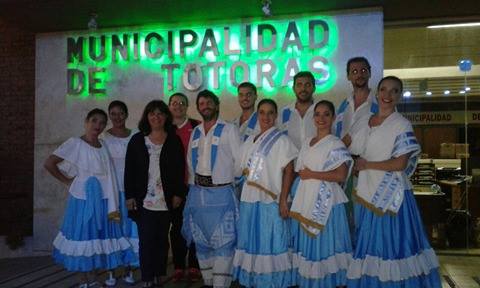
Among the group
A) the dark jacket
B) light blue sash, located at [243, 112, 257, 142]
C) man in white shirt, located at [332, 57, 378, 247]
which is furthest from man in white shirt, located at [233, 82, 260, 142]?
man in white shirt, located at [332, 57, 378, 247]

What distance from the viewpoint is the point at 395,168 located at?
14.1 feet

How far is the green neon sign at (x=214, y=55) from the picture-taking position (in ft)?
22.8

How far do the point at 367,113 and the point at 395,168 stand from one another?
75 cm

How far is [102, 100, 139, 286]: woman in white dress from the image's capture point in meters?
5.61

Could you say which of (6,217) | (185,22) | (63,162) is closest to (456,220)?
(185,22)

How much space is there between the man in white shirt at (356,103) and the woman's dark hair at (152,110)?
1.69 meters

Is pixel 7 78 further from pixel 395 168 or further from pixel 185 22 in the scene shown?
pixel 395 168

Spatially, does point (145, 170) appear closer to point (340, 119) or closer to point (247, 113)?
point (247, 113)

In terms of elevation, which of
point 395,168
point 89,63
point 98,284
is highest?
point 89,63

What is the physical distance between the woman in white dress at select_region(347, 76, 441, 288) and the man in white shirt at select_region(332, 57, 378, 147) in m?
0.44

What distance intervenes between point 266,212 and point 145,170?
133 cm

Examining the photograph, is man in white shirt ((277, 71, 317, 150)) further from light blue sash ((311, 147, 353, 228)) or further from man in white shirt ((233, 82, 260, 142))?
light blue sash ((311, 147, 353, 228))

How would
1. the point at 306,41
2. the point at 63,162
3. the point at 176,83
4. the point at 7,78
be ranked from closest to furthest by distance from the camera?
the point at 63,162, the point at 306,41, the point at 176,83, the point at 7,78

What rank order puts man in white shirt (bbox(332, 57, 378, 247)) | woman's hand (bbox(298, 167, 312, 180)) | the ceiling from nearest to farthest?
woman's hand (bbox(298, 167, 312, 180))
man in white shirt (bbox(332, 57, 378, 247))
the ceiling
